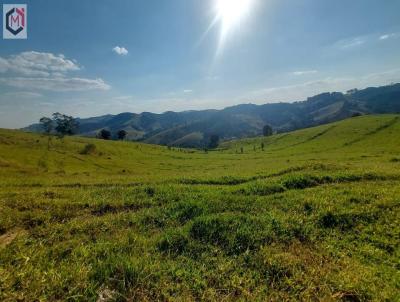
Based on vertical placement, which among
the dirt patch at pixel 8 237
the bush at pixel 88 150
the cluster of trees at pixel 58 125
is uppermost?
the cluster of trees at pixel 58 125

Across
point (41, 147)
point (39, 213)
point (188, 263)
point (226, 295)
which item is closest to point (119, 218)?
point (39, 213)

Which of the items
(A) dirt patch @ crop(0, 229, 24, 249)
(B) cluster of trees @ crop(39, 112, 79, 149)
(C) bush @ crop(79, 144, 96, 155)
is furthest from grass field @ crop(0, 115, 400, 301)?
(B) cluster of trees @ crop(39, 112, 79, 149)

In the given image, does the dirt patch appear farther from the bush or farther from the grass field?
the bush

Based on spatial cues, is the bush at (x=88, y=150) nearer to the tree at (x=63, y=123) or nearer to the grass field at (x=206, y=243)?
the tree at (x=63, y=123)

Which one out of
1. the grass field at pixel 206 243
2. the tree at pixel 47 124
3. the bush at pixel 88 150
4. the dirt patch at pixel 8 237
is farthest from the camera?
the tree at pixel 47 124

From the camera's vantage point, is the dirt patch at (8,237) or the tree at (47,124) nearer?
the dirt patch at (8,237)

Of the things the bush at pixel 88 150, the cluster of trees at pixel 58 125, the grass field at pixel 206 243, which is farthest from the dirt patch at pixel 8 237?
the cluster of trees at pixel 58 125

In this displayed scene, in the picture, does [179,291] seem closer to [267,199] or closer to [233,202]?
[233,202]

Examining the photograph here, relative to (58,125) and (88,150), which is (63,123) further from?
(88,150)

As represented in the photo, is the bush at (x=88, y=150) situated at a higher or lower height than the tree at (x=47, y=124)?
lower

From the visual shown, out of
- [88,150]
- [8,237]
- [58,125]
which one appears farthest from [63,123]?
[8,237]

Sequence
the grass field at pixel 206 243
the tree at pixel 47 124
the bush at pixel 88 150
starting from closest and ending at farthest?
the grass field at pixel 206 243
the bush at pixel 88 150
the tree at pixel 47 124

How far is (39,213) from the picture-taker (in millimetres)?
11055

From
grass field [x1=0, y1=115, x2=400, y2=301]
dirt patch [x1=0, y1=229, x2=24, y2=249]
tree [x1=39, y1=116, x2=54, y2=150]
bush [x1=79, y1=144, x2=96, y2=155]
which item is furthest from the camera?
tree [x1=39, y1=116, x2=54, y2=150]
